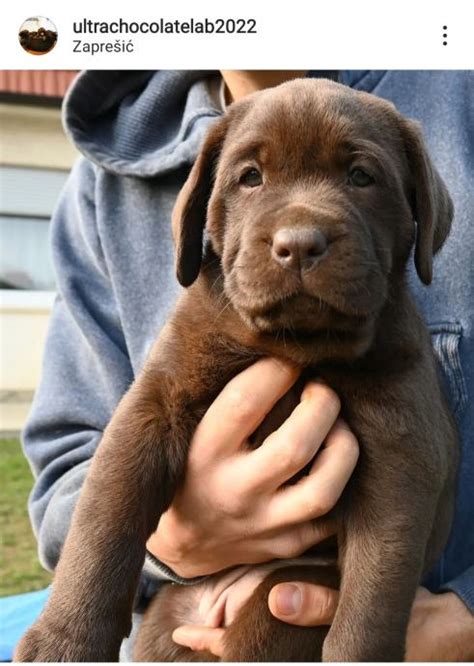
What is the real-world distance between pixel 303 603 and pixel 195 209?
92 cm

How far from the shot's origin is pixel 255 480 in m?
1.97

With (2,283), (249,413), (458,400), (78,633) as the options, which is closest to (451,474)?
(458,400)

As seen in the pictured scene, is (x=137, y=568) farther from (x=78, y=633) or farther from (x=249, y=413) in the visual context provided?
(x=249, y=413)

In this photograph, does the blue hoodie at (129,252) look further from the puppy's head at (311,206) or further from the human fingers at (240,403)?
the human fingers at (240,403)

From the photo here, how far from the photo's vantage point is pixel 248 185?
6.31 ft

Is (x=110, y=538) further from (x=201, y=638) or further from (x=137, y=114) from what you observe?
(x=137, y=114)

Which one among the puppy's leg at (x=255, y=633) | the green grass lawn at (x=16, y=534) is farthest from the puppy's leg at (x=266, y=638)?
the green grass lawn at (x=16, y=534)

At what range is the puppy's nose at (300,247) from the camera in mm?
1603

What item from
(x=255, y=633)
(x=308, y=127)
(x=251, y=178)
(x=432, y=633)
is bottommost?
(x=432, y=633)
